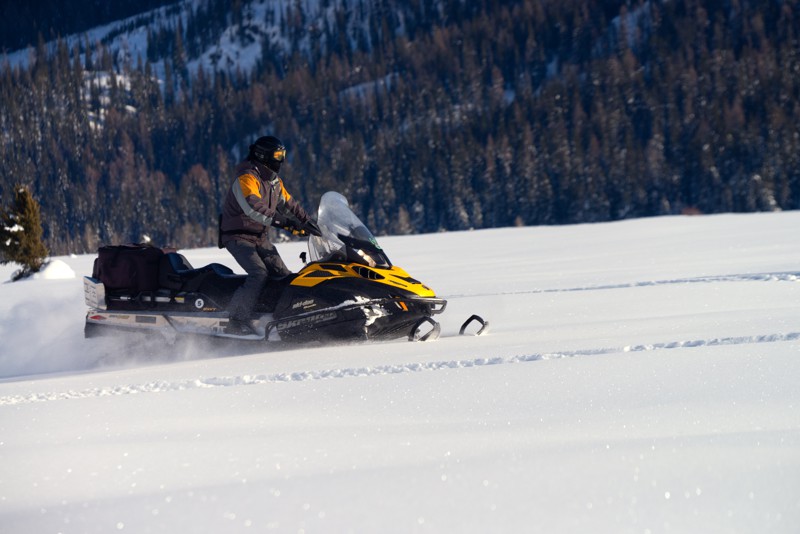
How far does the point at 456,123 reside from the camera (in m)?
115

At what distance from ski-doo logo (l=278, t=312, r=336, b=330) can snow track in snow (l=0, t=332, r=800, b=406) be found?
153cm

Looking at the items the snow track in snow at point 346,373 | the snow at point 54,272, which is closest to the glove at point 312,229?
the snow track in snow at point 346,373

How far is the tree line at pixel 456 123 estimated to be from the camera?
80875 mm

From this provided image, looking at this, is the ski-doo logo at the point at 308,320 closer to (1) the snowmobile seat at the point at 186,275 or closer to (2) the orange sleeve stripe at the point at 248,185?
(1) the snowmobile seat at the point at 186,275

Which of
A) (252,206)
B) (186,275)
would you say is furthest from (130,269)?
(252,206)

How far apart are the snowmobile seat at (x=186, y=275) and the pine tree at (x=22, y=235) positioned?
1503cm

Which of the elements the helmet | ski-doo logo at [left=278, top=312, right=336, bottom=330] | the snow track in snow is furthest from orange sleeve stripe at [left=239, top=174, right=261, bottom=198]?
the snow track in snow

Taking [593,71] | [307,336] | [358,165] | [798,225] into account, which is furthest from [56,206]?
[307,336]

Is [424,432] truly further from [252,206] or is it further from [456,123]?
[456,123]

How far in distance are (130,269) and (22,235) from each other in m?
15.6

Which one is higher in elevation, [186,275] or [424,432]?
[186,275]

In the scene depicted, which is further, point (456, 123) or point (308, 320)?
point (456, 123)

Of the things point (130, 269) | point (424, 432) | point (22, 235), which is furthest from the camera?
point (22, 235)

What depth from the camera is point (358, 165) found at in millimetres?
111938
